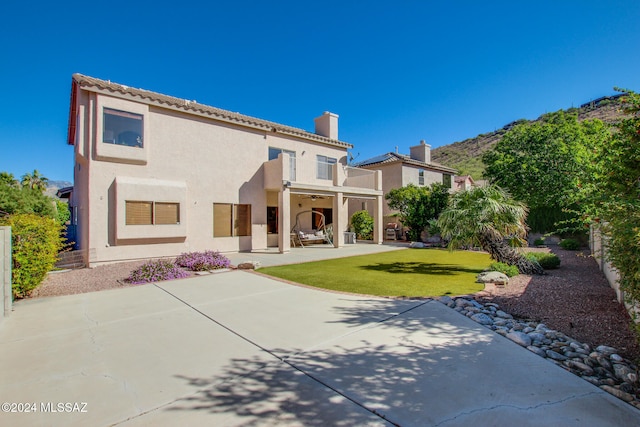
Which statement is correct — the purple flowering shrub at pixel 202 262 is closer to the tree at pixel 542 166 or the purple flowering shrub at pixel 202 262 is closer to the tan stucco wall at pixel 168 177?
the tan stucco wall at pixel 168 177

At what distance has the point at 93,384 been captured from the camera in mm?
3684

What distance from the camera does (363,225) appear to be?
23578 mm

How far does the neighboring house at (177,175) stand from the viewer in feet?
42.2

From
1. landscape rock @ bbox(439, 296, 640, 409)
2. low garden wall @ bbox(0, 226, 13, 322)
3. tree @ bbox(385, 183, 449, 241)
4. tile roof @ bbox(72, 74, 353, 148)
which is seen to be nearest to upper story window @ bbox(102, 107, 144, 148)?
tile roof @ bbox(72, 74, 353, 148)

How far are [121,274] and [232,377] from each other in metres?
9.51

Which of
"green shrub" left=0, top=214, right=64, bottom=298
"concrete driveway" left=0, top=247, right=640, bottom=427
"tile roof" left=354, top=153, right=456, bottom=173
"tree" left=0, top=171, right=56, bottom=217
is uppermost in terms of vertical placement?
"tile roof" left=354, top=153, right=456, bottom=173

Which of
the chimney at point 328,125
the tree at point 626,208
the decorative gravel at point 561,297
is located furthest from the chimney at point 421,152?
the tree at point 626,208

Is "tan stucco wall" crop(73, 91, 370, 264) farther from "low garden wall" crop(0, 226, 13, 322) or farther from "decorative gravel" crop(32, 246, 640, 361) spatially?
"low garden wall" crop(0, 226, 13, 322)

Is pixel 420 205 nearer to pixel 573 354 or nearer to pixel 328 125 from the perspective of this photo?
pixel 328 125

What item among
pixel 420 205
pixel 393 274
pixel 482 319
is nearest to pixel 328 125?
pixel 420 205

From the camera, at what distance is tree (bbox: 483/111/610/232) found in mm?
19438

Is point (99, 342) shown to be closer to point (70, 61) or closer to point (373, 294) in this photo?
point (373, 294)

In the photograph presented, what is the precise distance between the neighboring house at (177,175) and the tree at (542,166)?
10594 mm

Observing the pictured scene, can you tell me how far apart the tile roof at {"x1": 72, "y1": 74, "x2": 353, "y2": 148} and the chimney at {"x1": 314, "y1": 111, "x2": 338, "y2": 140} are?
1817 mm
